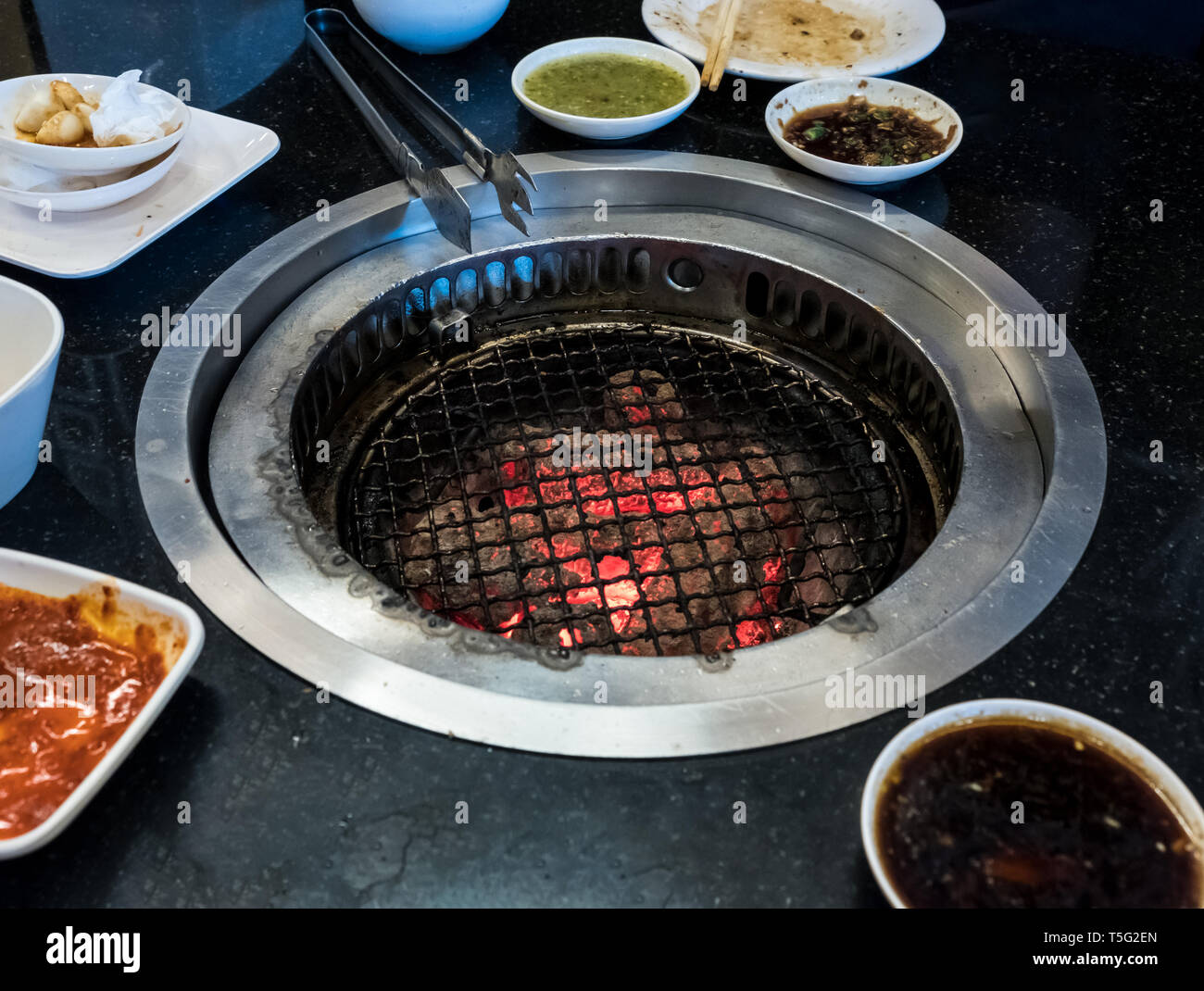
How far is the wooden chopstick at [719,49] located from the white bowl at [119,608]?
2.01m

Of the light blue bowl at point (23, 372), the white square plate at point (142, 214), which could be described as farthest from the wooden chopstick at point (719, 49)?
the light blue bowl at point (23, 372)

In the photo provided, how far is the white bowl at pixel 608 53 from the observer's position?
262 centimetres

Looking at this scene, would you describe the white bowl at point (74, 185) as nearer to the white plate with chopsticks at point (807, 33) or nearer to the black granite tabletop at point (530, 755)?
the black granite tabletop at point (530, 755)

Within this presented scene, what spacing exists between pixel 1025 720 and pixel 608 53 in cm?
218

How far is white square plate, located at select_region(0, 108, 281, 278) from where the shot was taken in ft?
7.15

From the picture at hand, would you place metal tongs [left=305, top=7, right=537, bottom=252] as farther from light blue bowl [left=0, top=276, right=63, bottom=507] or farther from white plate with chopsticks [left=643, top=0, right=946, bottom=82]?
light blue bowl [left=0, top=276, right=63, bottom=507]

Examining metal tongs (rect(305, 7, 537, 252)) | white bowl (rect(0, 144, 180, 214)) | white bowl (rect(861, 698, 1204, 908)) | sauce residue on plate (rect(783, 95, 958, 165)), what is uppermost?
white bowl (rect(0, 144, 180, 214))

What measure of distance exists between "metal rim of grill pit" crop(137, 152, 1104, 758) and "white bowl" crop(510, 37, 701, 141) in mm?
77

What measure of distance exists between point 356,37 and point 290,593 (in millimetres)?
1894

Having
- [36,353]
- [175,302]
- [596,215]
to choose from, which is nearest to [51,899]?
[36,353]

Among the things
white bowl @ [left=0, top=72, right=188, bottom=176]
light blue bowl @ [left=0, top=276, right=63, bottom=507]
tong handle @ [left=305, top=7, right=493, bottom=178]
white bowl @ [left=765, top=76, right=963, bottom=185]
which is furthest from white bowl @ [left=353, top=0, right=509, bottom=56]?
light blue bowl @ [left=0, top=276, right=63, bottom=507]

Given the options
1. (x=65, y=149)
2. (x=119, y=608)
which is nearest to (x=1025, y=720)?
(x=119, y=608)

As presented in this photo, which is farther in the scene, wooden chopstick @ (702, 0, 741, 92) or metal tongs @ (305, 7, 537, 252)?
wooden chopstick @ (702, 0, 741, 92)

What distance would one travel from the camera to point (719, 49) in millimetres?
2840
